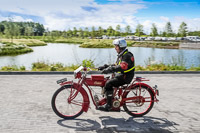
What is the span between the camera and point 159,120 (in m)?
4.71

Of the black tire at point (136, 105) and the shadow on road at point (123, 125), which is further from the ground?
the black tire at point (136, 105)

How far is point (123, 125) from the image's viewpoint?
4.36 meters

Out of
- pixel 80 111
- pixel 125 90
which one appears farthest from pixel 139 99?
pixel 80 111

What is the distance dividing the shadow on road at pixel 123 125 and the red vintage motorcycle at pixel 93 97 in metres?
0.24

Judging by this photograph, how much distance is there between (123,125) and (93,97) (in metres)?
0.92

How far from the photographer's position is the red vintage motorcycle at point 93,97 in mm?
4496

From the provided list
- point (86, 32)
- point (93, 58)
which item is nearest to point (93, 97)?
point (93, 58)

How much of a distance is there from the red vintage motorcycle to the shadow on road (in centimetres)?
24

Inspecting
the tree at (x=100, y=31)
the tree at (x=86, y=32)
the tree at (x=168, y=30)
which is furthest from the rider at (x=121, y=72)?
the tree at (x=86, y=32)

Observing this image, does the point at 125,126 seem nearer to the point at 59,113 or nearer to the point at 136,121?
the point at 136,121

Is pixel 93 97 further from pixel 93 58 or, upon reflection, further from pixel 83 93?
pixel 93 58

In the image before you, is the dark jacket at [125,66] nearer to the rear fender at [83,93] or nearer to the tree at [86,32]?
the rear fender at [83,93]

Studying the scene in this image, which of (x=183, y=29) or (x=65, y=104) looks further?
(x=183, y=29)

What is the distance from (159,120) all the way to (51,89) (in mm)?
4303
